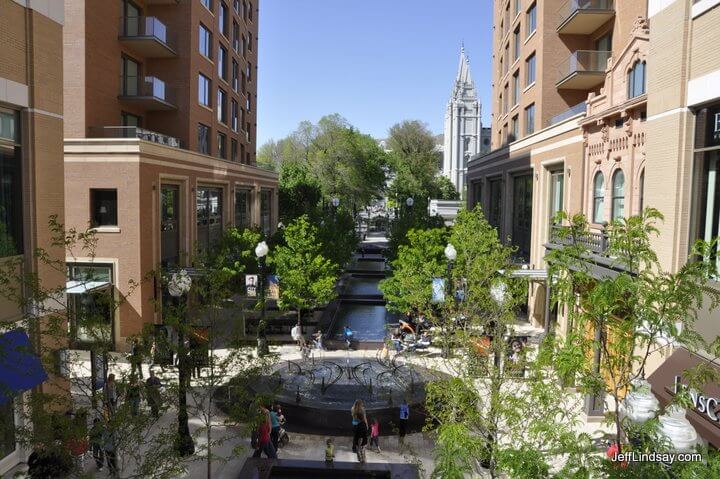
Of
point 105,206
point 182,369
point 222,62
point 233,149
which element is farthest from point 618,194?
point 233,149

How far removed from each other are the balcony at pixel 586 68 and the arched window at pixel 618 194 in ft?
28.0

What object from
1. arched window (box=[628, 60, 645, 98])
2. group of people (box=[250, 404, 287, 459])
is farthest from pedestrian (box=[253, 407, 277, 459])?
arched window (box=[628, 60, 645, 98])

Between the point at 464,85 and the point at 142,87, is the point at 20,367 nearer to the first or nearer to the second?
the point at 142,87

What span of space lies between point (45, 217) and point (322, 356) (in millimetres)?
12716

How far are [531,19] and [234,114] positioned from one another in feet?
73.1

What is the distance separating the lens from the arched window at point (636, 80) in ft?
57.0

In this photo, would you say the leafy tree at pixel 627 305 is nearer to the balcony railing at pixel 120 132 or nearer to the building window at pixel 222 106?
the balcony railing at pixel 120 132

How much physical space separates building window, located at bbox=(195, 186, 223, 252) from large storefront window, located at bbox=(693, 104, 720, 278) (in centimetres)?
2400

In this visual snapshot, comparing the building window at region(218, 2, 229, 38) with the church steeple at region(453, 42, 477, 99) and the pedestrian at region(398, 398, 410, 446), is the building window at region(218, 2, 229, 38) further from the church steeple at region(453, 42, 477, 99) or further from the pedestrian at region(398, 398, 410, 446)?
the church steeple at region(453, 42, 477, 99)

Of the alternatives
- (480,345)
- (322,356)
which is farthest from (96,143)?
(480,345)

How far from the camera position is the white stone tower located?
5822 inches

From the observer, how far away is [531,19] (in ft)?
106

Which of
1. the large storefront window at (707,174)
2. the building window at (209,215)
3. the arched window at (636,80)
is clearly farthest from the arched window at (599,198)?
the building window at (209,215)

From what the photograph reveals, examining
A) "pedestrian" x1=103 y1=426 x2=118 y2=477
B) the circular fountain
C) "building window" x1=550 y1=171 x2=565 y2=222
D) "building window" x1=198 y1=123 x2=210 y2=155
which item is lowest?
the circular fountain
